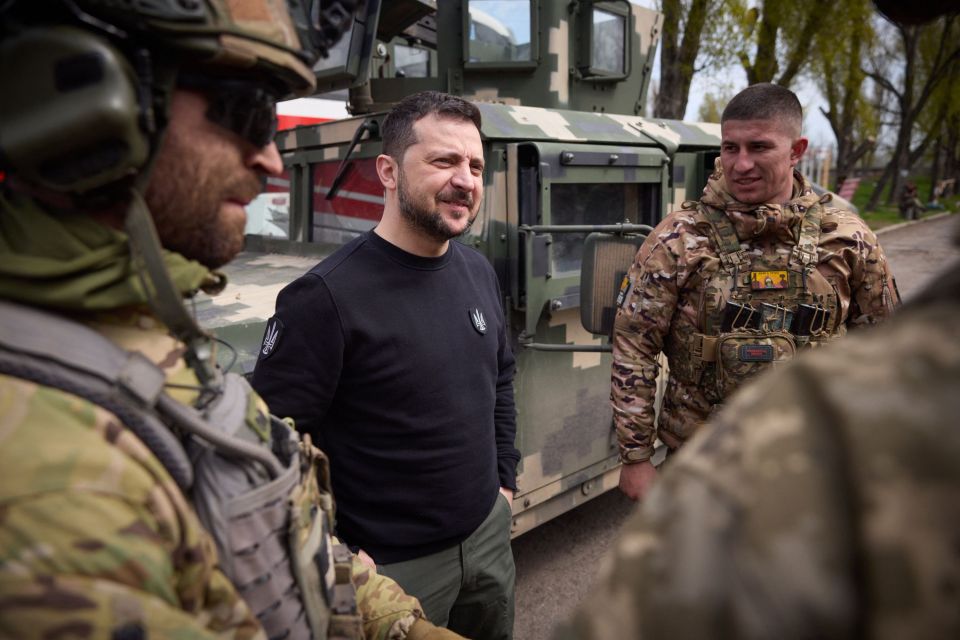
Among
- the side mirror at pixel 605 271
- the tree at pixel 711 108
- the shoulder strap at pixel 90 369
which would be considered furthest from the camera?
the tree at pixel 711 108

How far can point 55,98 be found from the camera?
Answer: 822 millimetres

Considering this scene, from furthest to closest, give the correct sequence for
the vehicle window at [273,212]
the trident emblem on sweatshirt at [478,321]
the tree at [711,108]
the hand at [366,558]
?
the tree at [711,108], the vehicle window at [273,212], the trident emblem on sweatshirt at [478,321], the hand at [366,558]

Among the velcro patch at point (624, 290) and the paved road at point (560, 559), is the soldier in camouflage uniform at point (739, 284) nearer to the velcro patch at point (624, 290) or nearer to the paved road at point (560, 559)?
the velcro patch at point (624, 290)

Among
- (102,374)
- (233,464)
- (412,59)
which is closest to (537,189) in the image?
(233,464)

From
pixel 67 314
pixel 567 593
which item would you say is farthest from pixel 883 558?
pixel 567 593

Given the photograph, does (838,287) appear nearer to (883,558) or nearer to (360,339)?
(360,339)

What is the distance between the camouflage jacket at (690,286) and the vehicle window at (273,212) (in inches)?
89.3

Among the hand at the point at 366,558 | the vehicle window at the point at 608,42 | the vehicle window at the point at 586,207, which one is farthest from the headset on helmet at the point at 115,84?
the vehicle window at the point at 608,42

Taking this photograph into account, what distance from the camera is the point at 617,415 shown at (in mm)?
2244

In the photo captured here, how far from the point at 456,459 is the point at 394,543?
0.87 ft

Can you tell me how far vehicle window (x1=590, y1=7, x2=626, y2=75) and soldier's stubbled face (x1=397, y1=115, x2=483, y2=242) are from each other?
2532 millimetres

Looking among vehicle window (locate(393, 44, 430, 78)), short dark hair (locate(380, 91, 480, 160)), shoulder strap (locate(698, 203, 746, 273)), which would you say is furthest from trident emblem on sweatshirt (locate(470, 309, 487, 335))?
vehicle window (locate(393, 44, 430, 78))

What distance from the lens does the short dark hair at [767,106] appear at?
2.14m

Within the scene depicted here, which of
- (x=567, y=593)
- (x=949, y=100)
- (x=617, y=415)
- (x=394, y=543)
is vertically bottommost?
(x=567, y=593)
